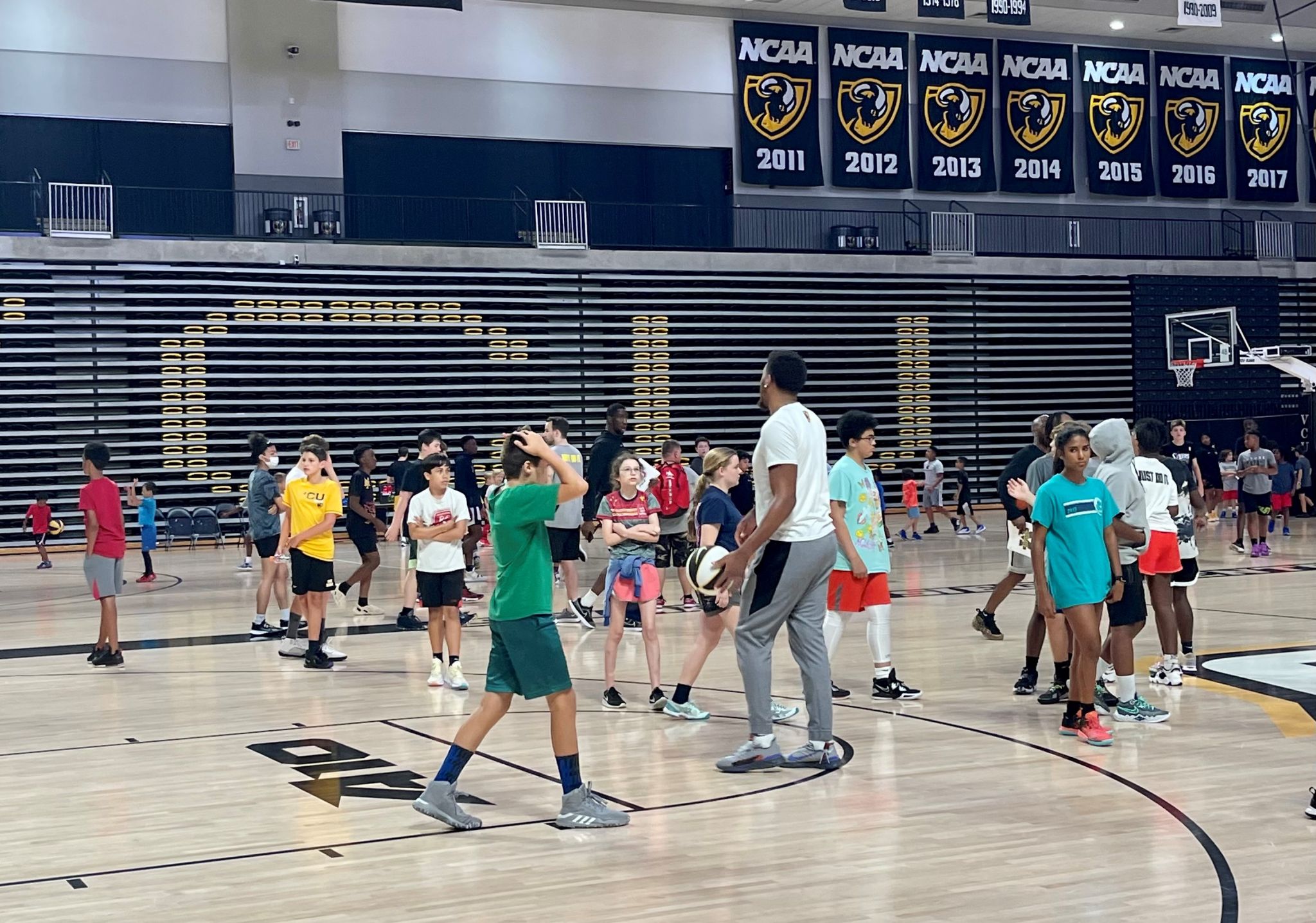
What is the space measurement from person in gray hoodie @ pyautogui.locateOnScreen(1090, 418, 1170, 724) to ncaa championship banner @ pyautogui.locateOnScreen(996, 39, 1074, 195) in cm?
2405

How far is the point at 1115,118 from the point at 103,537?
2639 cm

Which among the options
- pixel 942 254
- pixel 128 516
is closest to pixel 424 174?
pixel 128 516

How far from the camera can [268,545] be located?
12586 millimetres

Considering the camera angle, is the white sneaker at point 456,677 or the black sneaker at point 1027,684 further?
the white sneaker at point 456,677

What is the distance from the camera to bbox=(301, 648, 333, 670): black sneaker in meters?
10.8

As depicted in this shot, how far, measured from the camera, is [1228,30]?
1259 inches

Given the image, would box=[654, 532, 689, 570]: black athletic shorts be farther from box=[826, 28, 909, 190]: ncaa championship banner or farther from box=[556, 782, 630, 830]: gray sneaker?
box=[826, 28, 909, 190]: ncaa championship banner

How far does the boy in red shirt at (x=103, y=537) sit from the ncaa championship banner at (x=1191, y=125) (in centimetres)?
2689

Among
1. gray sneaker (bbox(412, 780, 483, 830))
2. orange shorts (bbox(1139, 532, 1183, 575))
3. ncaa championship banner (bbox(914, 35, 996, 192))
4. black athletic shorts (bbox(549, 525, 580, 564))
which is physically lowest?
gray sneaker (bbox(412, 780, 483, 830))

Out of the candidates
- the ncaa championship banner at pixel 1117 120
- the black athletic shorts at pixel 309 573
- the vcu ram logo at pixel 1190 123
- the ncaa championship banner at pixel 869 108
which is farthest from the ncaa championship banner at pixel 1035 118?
the black athletic shorts at pixel 309 573

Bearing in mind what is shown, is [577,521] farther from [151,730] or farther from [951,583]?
[151,730]

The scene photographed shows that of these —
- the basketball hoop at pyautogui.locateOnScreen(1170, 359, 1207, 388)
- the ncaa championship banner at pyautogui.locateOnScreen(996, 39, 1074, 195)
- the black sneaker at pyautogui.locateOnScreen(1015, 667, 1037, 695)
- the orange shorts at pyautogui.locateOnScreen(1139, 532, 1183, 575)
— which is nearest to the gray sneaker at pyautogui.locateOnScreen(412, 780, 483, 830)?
the black sneaker at pyautogui.locateOnScreen(1015, 667, 1037, 695)

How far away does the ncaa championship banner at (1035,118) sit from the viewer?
30.9 meters

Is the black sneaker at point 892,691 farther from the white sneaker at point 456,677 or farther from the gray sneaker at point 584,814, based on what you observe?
the gray sneaker at point 584,814
